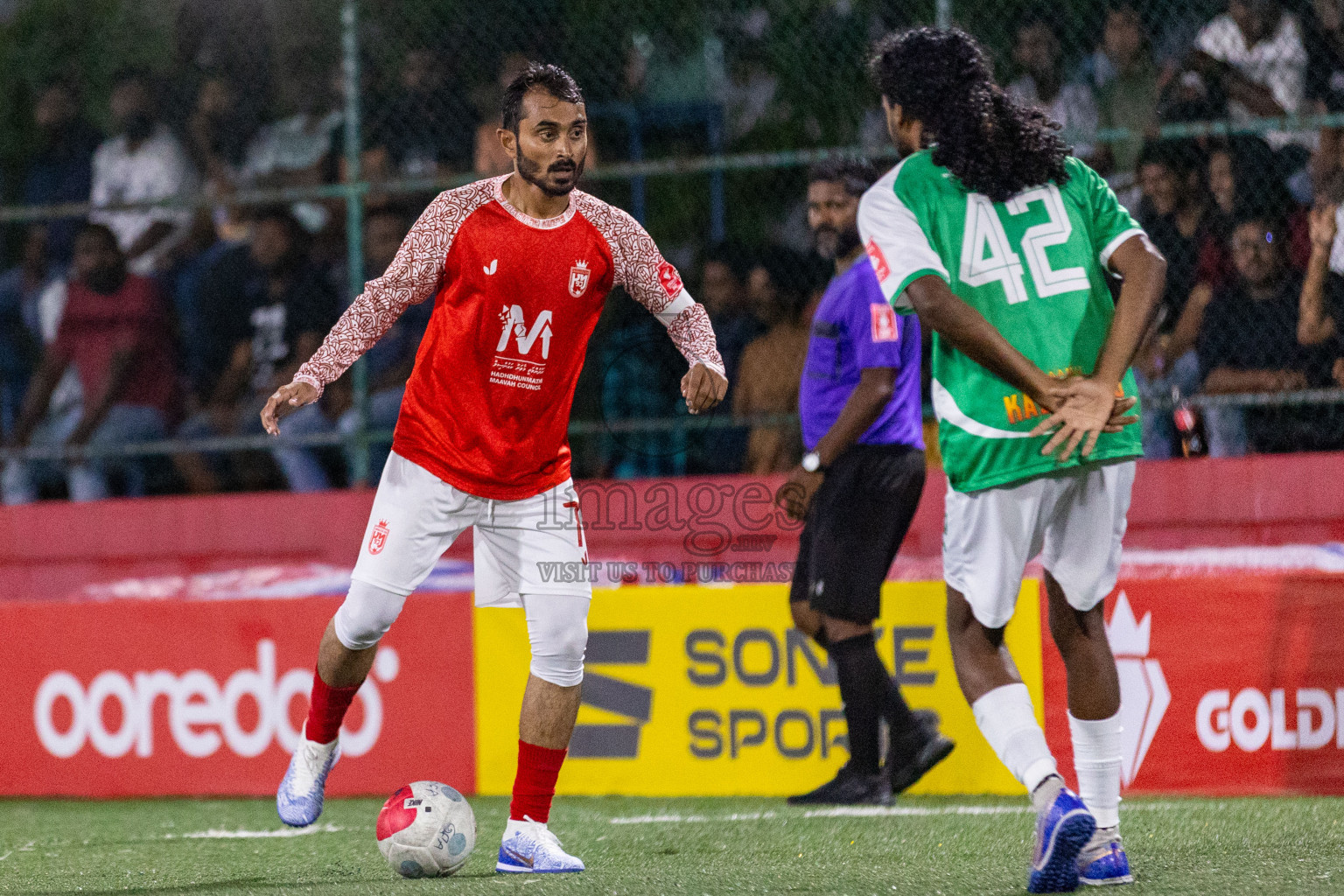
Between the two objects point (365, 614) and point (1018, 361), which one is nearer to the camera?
point (1018, 361)

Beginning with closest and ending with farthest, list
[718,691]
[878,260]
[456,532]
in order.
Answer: [878,260] → [456,532] → [718,691]

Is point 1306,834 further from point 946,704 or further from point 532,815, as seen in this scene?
point 532,815

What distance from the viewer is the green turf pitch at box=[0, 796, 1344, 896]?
158 inches

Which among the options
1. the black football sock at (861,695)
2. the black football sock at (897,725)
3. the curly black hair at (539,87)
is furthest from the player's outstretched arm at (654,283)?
the black football sock at (897,725)

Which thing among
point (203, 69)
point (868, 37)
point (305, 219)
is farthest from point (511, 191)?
point (203, 69)

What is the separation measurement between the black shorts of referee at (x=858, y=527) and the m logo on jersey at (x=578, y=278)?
1643 mm

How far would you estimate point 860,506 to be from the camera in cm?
577

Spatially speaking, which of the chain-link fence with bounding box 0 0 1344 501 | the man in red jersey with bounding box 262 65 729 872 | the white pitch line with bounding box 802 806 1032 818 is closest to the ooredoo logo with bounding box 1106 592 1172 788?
the white pitch line with bounding box 802 806 1032 818

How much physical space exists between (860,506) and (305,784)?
2191 millimetres

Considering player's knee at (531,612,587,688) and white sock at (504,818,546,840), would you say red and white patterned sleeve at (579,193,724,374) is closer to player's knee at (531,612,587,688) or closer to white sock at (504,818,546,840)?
player's knee at (531,612,587,688)

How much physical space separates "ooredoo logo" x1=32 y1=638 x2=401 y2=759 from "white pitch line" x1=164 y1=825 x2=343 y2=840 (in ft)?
2.91

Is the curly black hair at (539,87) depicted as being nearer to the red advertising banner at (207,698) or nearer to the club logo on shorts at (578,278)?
the club logo on shorts at (578,278)

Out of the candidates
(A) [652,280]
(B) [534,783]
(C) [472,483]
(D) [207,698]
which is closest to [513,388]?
(C) [472,483]

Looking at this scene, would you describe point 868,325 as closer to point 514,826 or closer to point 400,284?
point 400,284
